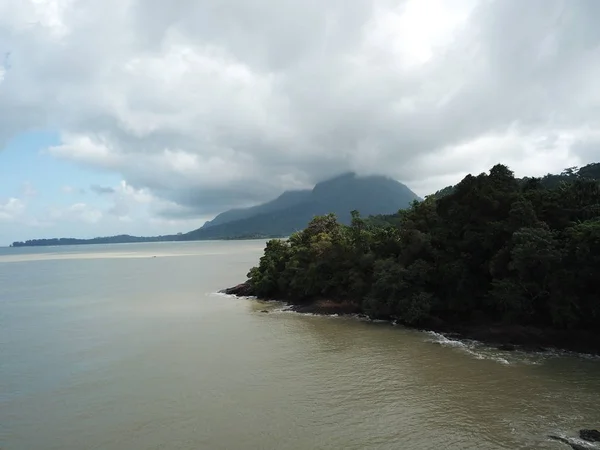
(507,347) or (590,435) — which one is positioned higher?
(507,347)

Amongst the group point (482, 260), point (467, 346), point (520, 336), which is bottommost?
point (467, 346)

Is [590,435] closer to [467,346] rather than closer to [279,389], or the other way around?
[467,346]

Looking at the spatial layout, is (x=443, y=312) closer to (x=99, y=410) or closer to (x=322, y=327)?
(x=322, y=327)

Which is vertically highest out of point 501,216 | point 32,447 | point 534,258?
point 501,216

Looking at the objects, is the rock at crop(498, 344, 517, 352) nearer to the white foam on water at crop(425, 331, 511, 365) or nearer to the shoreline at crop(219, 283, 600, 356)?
the shoreline at crop(219, 283, 600, 356)

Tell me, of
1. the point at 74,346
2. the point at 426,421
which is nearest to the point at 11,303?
the point at 74,346

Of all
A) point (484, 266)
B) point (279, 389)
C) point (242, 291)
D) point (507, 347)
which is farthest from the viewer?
point (242, 291)

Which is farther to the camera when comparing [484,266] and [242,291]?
[242,291]

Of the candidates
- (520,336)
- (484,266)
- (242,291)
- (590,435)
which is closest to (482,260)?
(484,266)
